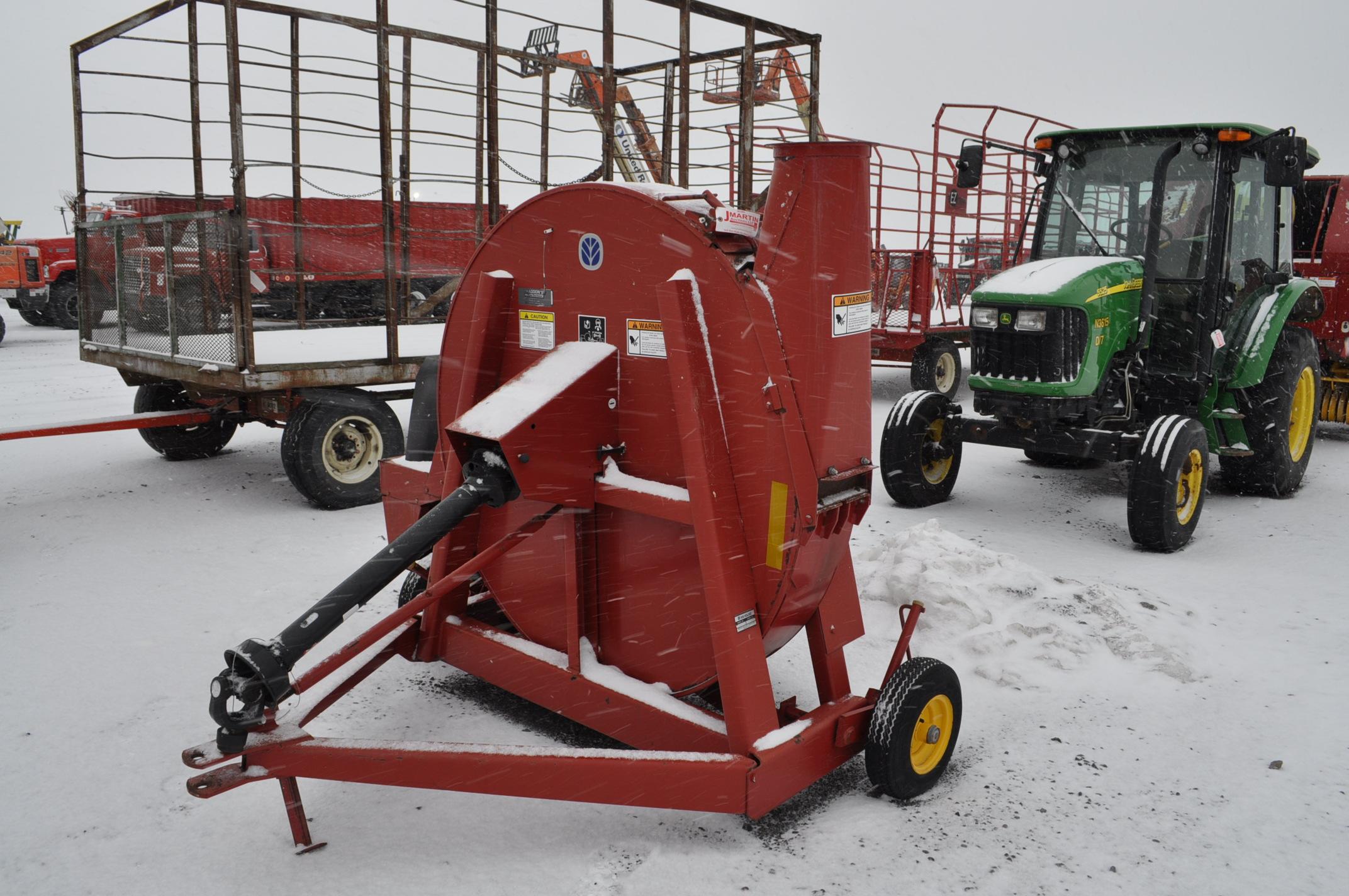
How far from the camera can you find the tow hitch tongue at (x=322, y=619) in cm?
255

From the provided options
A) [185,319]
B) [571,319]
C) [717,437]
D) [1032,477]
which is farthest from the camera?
[1032,477]

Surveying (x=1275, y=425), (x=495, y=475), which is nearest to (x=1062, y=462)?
(x=1275, y=425)

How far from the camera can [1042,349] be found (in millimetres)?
6219

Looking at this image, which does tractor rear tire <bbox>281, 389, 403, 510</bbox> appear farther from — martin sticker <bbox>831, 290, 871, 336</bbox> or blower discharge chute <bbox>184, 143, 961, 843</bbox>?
martin sticker <bbox>831, 290, 871, 336</bbox>

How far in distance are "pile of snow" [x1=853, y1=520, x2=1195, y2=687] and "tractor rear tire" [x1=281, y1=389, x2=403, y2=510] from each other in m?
3.41

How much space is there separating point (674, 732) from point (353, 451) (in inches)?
173

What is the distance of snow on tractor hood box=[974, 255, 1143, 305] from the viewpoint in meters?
6.09

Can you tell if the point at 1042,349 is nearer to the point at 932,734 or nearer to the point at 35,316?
the point at 932,734

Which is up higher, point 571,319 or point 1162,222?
point 1162,222

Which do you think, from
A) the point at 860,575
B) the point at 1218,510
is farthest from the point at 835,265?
the point at 1218,510

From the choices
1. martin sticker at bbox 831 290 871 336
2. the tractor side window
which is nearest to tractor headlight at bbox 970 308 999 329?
the tractor side window

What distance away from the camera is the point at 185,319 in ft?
21.3

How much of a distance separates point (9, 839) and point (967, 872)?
278cm

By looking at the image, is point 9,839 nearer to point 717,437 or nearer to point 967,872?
point 717,437
